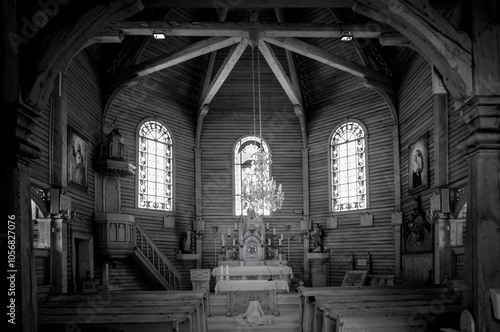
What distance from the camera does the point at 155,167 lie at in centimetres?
1630

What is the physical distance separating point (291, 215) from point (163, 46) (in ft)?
22.5

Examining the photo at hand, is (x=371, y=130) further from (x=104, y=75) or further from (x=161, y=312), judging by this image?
(x=161, y=312)

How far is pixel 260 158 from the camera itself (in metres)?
12.9

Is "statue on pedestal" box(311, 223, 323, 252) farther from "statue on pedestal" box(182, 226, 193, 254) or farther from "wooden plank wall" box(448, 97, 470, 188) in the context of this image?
"wooden plank wall" box(448, 97, 470, 188)

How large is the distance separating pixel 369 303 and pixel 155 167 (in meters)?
10.2

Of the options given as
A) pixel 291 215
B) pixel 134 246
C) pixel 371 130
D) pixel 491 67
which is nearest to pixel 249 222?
pixel 291 215

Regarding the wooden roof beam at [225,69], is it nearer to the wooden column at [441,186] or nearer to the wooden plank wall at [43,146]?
the wooden column at [441,186]

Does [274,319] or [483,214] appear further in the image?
[274,319]

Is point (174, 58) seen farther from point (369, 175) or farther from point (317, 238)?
point (317, 238)

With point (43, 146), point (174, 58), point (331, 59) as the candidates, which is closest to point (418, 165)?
point (331, 59)

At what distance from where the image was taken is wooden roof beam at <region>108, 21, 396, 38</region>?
36.6 feet

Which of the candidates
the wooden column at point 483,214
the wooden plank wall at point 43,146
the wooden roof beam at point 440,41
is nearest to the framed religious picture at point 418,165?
the wooden roof beam at point 440,41

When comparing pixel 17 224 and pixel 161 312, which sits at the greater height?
pixel 17 224

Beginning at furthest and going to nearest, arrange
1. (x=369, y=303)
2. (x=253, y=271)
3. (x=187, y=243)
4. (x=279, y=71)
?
(x=187, y=243) → (x=279, y=71) → (x=253, y=271) → (x=369, y=303)
